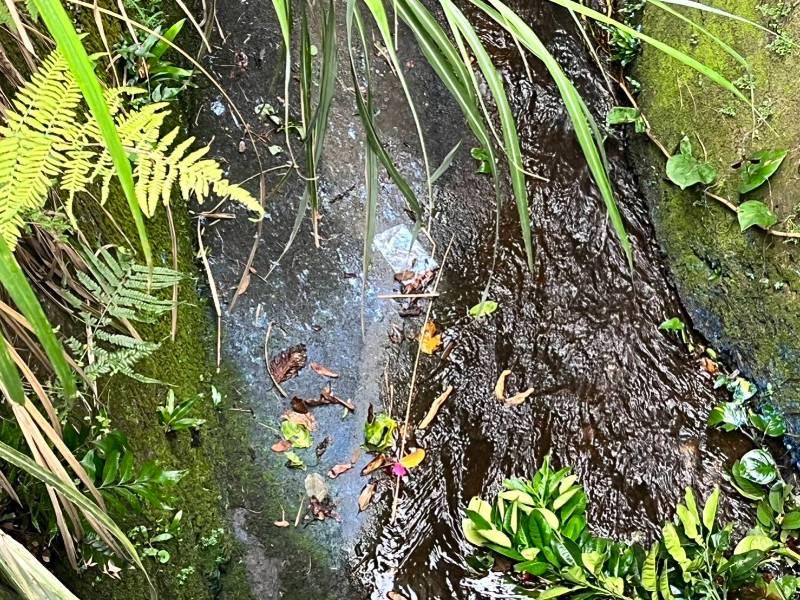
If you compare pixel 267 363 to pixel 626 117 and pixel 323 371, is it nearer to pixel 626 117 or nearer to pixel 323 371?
pixel 323 371

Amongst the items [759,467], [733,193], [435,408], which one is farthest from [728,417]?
[435,408]

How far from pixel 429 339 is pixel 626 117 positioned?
134cm

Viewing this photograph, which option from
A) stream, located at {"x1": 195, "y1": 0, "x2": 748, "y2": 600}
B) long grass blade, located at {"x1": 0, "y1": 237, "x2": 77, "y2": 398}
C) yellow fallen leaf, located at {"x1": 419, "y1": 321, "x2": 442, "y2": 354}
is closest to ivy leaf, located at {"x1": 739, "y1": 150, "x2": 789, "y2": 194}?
stream, located at {"x1": 195, "y1": 0, "x2": 748, "y2": 600}

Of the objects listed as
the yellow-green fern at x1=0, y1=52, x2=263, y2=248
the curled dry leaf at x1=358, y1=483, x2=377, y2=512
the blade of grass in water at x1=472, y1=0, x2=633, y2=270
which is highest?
the blade of grass in water at x1=472, y1=0, x2=633, y2=270

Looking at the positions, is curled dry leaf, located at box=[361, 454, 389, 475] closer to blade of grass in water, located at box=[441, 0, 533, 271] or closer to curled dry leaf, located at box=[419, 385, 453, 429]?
curled dry leaf, located at box=[419, 385, 453, 429]

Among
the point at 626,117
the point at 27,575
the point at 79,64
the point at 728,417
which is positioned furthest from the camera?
the point at 626,117

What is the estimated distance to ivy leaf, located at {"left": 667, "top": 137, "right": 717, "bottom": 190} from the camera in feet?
7.61

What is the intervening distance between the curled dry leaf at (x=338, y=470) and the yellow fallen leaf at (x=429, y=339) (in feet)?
1.64

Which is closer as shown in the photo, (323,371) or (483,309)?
(323,371)

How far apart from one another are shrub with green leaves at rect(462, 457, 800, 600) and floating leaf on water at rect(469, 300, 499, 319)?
2.06ft

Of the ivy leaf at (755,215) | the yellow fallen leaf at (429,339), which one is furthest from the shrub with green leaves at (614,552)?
the ivy leaf at (755,215)

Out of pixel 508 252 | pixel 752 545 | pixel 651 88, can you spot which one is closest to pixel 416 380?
pixel 508 252

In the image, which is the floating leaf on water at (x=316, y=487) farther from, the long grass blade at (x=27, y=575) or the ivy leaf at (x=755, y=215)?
the ivy leaf at (x=755, y=215)

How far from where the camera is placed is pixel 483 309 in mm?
2277
